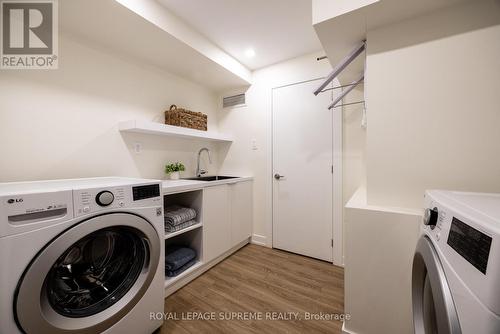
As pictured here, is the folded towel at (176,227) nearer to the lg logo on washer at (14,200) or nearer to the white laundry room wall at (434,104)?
the lg logo on washer at (14,200)

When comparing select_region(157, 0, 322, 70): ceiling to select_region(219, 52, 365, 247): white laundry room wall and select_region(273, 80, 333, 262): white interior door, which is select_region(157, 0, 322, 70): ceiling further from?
select_region(273, 80, 333, 262): white interior door

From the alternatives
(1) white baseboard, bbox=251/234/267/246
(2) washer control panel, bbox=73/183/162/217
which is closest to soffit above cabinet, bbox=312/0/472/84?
(2) washer control panel, bbox=73/183/162/217

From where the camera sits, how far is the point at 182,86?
2332mm

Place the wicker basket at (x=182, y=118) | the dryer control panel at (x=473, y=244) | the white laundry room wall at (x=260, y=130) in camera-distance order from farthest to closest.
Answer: the white laundry room wall at (x=260, y=130) < the wicker basket at (x=182, y=118) < the dryer control panel at (x=473, y=244)

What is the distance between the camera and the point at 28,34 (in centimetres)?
133

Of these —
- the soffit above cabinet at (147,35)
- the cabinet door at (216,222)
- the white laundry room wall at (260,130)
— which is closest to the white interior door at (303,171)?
the white laundry room wall at (260,130)

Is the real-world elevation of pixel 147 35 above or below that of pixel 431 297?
above

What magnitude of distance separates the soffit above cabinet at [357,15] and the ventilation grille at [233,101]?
1.46m

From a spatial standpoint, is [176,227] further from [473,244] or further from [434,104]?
[434,104]

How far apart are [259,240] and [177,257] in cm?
114

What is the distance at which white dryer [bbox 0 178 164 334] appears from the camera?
70cm

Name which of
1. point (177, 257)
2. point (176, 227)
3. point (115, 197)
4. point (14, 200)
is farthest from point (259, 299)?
point (14, 200)

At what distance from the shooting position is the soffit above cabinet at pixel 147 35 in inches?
51.6

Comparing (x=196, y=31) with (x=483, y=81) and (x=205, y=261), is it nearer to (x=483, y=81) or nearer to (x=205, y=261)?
(x=483, y=81)
